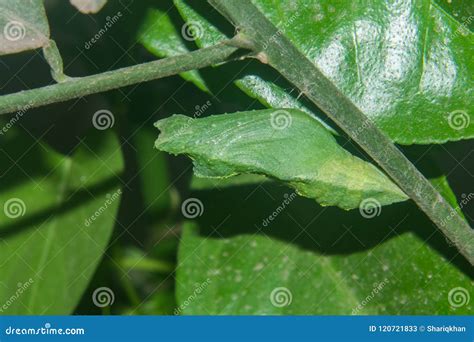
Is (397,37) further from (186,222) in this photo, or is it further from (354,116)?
(186,222)

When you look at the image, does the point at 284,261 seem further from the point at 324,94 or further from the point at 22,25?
the point at 22,25

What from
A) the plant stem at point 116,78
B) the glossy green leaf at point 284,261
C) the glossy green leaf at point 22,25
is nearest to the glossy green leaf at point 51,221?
the glossy green leaf at point 284,261

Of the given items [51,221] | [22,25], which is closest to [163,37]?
[22,25]

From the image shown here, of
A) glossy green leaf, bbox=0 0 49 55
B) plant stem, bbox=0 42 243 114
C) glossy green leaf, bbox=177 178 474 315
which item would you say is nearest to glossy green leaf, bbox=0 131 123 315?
glossy green leaf, bbox=177 178 474 315

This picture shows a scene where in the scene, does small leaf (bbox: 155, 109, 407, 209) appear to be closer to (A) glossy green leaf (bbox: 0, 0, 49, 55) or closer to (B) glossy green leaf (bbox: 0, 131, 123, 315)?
(A) glossy green leaf (bbox: 0, 0, 49, 55)

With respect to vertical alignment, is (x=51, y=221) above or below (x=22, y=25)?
below

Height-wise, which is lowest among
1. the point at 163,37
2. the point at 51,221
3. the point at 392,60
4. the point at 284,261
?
the point at 51,221

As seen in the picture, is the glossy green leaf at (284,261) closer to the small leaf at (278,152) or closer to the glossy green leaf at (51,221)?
the glossy green leaf at (51,221)
